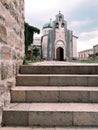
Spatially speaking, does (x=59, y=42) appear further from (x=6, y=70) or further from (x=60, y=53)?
(x=6, y=70)

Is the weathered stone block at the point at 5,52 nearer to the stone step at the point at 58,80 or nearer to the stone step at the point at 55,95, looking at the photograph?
the stone step at the point at 55,95

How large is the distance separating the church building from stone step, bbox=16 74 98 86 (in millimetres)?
41032

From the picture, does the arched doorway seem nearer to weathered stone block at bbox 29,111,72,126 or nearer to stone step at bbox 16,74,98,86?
stone step at bbox 16,74,98,86

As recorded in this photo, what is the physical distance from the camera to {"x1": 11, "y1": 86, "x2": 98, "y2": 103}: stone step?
3.65m

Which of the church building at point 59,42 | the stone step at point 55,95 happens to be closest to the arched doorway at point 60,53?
the church building at point 59,42

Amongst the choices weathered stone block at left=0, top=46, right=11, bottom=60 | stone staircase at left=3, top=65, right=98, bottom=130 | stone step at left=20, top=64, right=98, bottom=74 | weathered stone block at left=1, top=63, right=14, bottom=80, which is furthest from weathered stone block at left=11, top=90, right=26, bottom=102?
stone step at left=20, top=64, right=98, bottom=74

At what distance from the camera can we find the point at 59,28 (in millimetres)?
46375

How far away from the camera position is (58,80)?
416 centimetres

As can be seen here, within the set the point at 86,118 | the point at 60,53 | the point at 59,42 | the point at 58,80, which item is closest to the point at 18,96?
the point at 58,80

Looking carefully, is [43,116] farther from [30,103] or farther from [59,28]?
[59,28]

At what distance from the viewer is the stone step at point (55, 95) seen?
365cm

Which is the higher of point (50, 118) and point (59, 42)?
point (59, 42)

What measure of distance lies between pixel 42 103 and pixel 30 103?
0.21 meters

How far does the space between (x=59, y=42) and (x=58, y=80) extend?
4280 cm
